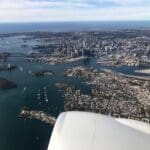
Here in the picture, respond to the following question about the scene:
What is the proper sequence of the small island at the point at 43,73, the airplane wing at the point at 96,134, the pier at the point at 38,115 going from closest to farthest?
the airplane wing at the point at 96,134, the pier at the point at 38,115, the small island at the point at 43,73

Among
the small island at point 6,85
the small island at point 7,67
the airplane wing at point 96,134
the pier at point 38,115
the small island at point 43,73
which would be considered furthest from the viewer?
the small island at point 7,67

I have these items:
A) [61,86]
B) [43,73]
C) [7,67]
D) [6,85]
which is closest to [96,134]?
[61,86]

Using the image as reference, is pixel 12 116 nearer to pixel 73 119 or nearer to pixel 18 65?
pixel 73 119

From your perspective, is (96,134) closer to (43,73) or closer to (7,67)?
(43,73)

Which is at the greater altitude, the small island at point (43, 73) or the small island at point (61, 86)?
the small island at point (61, 86)

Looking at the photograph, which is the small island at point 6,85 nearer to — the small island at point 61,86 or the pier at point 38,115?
the small island at point 61,86

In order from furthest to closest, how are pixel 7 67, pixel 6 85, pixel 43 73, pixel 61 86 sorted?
1. pixel 7 67
2. pixel 43 73
3. pixel 6 85
4. pixel 61 86

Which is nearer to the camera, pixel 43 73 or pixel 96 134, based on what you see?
pixel 96 134

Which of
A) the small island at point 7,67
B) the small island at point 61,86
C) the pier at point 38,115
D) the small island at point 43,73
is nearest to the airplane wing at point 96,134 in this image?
the pier at point 38,115

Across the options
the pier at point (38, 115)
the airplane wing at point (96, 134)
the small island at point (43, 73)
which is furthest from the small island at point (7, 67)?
the airplane wing at point (96, 134)

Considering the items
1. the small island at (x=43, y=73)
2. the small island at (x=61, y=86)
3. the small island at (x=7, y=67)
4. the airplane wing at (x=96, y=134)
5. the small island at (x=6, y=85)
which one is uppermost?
the airplane wing at (x=96, y=134)

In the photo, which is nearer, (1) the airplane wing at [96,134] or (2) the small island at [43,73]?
(1) the airplane wing at [96,134]
